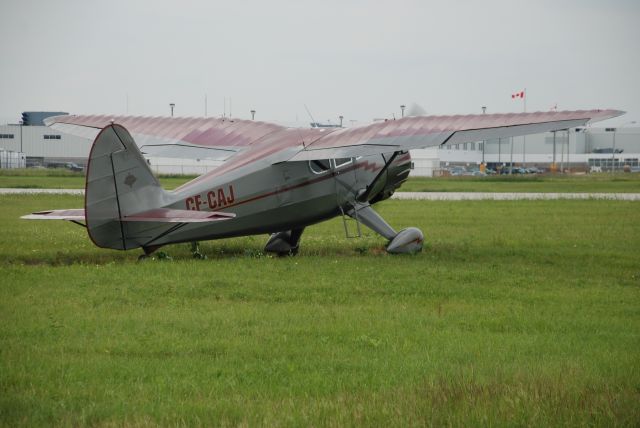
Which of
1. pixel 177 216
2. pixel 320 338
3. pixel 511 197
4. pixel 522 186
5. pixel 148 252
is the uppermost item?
pixel 177 216

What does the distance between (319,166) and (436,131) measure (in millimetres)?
2372

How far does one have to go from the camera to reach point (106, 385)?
716 centimetres

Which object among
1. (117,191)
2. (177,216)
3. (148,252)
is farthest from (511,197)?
(117,191)

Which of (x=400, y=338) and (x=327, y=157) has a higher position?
(x=327, y=157)

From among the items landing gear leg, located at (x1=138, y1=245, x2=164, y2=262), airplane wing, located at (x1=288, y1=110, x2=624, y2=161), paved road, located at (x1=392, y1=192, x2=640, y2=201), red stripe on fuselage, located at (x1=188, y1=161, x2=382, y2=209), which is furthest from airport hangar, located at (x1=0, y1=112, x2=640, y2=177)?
landing gear leg, located at (x1=138, y1=245, x2=164, y2=262)

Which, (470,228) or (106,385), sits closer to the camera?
(106,385)

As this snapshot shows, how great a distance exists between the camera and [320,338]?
355 inches

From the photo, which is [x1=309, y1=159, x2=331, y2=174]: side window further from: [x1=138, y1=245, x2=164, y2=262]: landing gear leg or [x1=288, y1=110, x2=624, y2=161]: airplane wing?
[x1=138, y1=245, x2=164, y2=262]: landing gear leg

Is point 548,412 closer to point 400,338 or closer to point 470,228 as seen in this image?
point 400,338

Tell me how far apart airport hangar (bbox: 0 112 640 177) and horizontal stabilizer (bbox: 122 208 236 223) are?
8270 centimetres

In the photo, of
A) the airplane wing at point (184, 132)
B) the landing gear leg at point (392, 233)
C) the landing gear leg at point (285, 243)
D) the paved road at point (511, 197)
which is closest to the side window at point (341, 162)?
the landing gear leg at point (392, 233)

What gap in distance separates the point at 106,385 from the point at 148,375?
452 mm

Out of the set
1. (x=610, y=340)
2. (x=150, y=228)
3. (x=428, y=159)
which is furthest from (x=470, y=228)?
(x=428, y=159)

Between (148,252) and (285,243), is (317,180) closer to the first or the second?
(285,243)
